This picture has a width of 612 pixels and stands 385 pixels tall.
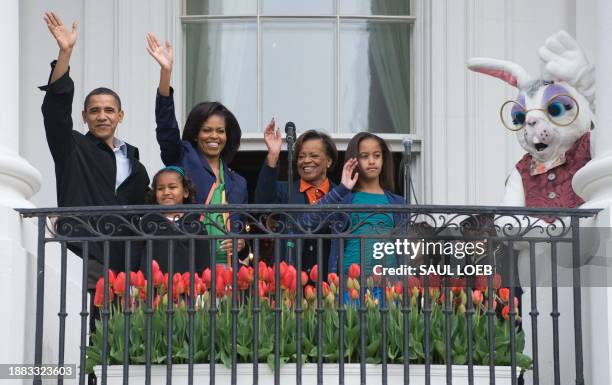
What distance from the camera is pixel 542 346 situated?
10.5 m

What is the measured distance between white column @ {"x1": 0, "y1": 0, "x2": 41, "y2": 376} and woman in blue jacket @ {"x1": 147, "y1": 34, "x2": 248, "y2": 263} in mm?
979

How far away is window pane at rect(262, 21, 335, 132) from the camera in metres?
13.5

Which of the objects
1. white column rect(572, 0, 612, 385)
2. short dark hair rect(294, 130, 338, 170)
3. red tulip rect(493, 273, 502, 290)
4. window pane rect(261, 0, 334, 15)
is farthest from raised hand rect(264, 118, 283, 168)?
window pane rect(261, 0, 334, 15)

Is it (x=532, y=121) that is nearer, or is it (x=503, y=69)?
(x=532, y=121)

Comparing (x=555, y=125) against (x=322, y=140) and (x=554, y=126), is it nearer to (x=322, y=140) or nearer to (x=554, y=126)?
(x=554, y=126)

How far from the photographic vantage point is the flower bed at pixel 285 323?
9.91 meters

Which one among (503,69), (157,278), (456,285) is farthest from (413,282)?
(503,69)

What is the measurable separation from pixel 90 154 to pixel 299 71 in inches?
112

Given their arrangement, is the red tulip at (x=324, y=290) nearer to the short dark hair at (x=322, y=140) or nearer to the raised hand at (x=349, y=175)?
the raised hand at (x=349, y=175)

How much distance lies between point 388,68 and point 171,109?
2663mm

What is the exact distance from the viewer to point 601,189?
10266mm

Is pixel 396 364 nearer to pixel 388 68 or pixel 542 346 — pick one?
pixel 542 346

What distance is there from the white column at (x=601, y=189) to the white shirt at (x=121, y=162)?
8.13ft

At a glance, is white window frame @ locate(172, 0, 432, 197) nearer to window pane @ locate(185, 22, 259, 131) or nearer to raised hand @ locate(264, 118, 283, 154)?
window pane @ locate(185, 22, 259, 131)
